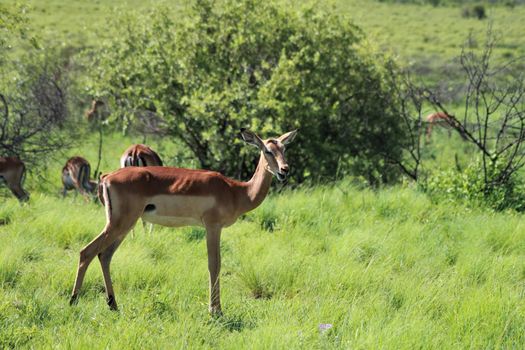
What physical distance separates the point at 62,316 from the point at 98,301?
44 cm

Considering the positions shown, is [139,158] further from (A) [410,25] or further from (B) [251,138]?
(A) [410,25]

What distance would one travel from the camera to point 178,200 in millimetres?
4668

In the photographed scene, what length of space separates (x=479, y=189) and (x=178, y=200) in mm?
5158

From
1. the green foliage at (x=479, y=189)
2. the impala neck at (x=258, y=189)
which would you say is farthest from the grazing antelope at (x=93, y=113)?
the impala neck at (x=258, y=189)

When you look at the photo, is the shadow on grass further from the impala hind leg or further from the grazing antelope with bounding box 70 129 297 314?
the impala hind leg

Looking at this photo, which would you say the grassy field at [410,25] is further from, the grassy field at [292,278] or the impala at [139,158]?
the grassy field at [292,278]

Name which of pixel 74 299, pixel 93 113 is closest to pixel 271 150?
pixel 74 299

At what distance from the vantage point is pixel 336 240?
6.56 meters

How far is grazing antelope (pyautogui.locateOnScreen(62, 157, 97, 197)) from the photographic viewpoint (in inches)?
383

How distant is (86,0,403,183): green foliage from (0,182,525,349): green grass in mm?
2252

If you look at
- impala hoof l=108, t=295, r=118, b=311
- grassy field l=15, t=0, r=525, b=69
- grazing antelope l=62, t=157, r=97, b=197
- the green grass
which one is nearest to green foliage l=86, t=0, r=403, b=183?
grazing antelope l=62, t=157, r=97, b=197

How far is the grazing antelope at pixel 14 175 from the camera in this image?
29.3 ft

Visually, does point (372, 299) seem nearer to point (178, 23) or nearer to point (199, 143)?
point (199, 143)

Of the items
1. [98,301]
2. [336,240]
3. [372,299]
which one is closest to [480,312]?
[372,299]
